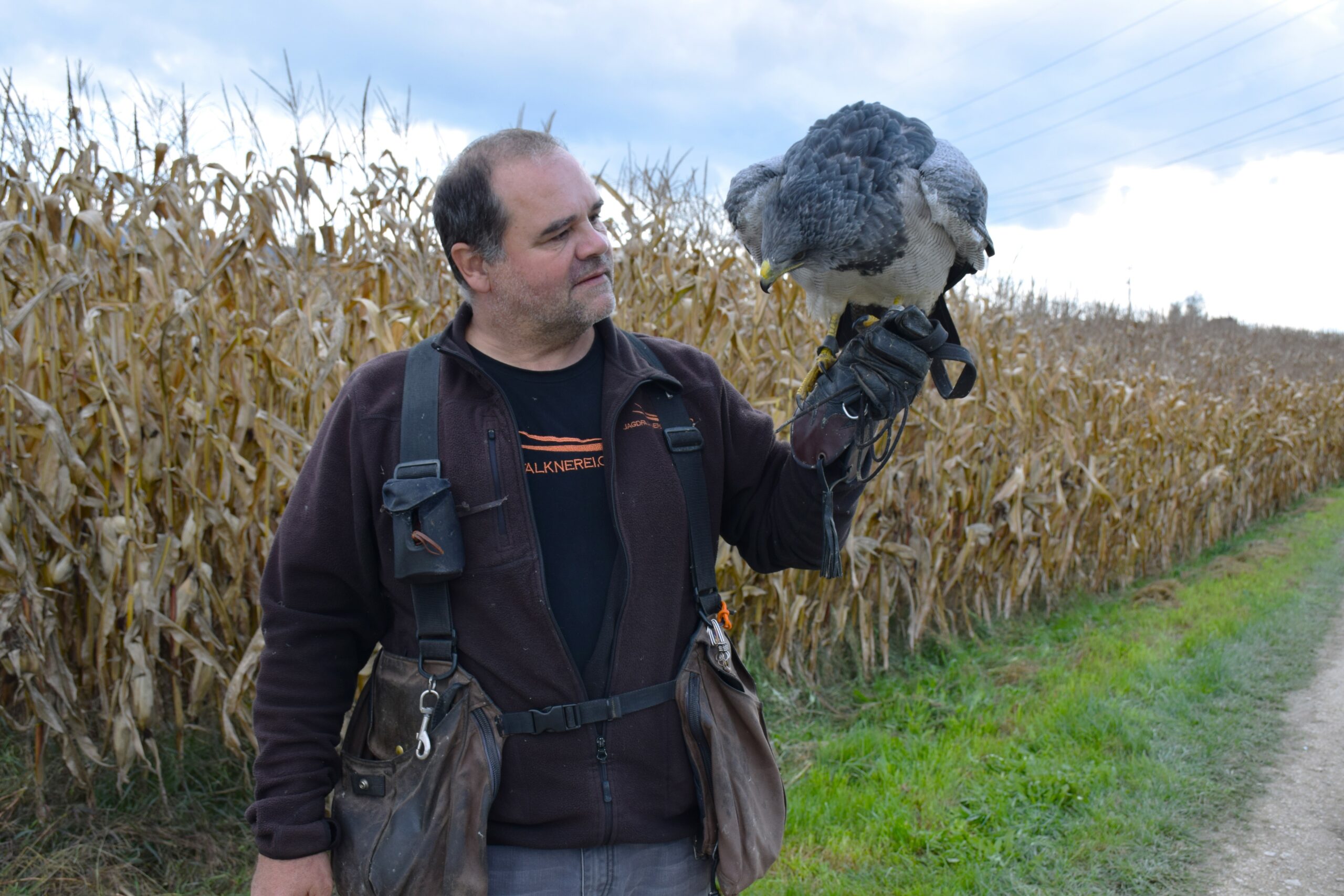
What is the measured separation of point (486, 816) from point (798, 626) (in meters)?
3.06

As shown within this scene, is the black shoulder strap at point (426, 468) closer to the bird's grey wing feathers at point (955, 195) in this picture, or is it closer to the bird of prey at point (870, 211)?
the bird of prey at point (870, 211)

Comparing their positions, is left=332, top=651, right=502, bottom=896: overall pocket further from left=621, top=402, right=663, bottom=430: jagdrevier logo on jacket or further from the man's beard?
the man's beard

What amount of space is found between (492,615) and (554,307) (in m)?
0.60

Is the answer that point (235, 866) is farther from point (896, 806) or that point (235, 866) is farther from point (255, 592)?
point (896, 806)

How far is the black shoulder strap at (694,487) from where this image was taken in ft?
5.76

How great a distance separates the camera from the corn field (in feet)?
8.99

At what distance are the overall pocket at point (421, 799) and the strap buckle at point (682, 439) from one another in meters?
0.59

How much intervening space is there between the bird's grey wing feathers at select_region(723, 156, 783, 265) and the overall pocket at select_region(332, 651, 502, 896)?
1621mm

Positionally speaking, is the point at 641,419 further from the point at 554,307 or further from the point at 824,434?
the point at 824,434

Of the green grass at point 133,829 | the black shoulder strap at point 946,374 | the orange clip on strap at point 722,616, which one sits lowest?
the green grass at point 133,829

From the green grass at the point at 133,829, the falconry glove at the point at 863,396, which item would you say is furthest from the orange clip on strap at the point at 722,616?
the green grass at the point at 133,829

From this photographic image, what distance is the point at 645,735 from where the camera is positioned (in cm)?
164

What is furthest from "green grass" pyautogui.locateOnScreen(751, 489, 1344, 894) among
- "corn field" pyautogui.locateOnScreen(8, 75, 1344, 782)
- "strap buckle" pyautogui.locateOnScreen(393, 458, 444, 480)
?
"strap buckle" pyautogui.locateOnScreen(393, 458, 444, 480)

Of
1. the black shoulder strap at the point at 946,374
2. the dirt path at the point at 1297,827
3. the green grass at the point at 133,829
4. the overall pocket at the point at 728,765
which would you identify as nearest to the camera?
the overall pocket at the point at 728,765
